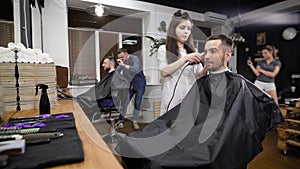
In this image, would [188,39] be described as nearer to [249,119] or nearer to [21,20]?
[249,119]

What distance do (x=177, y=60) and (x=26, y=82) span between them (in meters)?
1.00

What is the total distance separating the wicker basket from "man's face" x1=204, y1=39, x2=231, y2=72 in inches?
44.4

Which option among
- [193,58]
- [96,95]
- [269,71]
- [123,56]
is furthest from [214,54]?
[269,71]

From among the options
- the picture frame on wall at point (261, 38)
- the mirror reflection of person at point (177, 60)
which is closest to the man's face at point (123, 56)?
the mirror reflection of person at point (177, 60)

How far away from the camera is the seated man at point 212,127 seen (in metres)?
1.01

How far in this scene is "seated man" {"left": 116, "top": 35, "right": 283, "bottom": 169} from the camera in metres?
1.01

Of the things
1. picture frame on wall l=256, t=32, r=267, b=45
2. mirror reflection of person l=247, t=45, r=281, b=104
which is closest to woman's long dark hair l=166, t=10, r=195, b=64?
mirror reflection of person l=247, t=45, r=281, b=104

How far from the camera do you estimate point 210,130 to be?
122 cm

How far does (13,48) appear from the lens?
114cm

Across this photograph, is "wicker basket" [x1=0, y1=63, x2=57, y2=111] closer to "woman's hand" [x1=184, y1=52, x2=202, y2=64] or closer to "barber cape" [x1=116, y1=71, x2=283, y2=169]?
→ "barber cape" [x1=116, y1=71, x2=283, y2=169]

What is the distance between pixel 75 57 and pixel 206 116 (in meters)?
3.22

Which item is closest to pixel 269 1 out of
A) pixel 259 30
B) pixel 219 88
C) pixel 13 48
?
pixel 259 30

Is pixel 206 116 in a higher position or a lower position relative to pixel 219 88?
lower

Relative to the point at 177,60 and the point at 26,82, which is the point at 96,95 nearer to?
the point at 26,82
